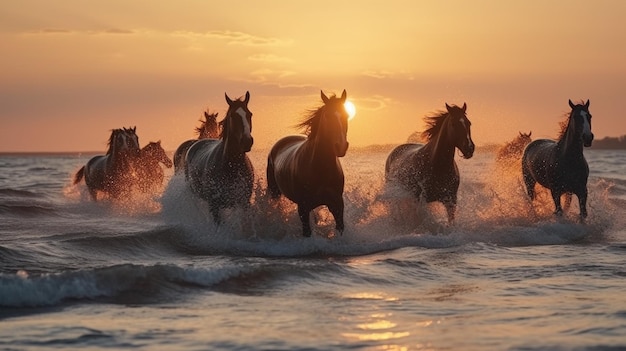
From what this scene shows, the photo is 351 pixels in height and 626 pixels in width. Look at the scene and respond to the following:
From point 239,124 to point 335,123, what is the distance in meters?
1.68

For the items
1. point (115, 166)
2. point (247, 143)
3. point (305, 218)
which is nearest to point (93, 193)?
point (115, 166)

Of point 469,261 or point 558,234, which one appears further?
point 558,234

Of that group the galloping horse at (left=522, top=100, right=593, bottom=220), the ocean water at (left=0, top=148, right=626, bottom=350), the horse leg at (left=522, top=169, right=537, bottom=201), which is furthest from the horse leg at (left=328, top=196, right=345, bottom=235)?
the horse leg at (left=522, top=169, right=537, bottom=201)

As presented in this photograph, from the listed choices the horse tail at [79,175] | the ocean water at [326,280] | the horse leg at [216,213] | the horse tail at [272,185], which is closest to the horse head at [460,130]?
the ocean water at [326,280]

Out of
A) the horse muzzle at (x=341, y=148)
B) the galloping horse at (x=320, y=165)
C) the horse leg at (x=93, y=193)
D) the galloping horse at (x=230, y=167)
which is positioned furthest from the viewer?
the horse leg at (x=93, y=193)

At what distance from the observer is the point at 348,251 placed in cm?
1296

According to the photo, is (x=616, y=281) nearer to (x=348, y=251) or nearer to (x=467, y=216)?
(x=348, y=251)

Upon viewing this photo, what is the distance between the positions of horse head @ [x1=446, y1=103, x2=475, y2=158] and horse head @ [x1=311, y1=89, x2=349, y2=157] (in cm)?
250

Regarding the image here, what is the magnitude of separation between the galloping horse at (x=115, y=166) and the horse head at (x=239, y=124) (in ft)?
23.1

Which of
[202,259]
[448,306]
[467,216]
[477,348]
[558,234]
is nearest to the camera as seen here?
[477,348]

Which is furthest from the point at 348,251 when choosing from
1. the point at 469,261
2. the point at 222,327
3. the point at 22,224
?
the point at 22,224

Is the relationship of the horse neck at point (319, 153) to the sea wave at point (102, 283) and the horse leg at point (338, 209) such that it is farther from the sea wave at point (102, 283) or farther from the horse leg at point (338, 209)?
the sea wave at point (102, 283)

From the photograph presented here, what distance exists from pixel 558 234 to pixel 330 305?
301 inches

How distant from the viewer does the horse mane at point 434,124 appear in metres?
14.9
